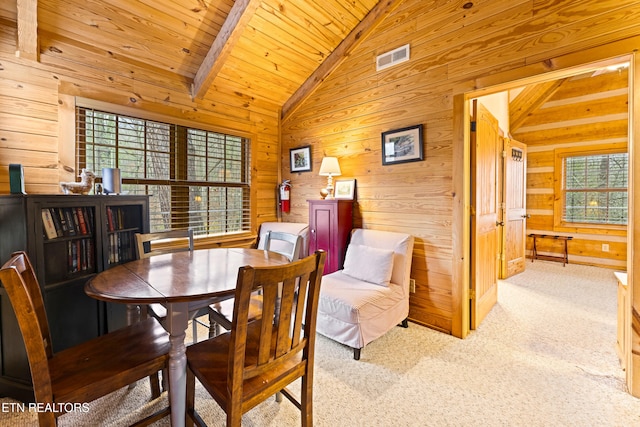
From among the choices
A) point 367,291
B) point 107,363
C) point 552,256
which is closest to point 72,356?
point 107,363

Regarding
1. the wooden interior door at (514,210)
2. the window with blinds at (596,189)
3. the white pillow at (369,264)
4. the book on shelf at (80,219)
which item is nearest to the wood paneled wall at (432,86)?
the white pillow at (369,264)

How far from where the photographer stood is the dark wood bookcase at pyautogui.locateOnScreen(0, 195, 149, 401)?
5.72 feet

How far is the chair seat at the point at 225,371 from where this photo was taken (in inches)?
44.1

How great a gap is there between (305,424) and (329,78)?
352 cm

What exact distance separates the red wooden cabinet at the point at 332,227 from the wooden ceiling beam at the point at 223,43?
5.75ft

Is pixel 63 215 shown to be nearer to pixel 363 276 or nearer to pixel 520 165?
pixel 363 276

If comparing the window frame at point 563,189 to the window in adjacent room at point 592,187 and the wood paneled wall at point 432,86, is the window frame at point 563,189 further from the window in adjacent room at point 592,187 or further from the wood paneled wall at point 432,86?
the wood paneled wall at point 432,86

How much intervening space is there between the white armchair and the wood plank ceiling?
226 centimetres

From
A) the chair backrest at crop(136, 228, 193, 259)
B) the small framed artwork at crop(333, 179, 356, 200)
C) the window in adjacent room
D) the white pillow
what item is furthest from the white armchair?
the window in adjacent room

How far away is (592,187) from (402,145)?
4834 millimetres

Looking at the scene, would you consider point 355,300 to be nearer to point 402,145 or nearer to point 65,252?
point 402,145

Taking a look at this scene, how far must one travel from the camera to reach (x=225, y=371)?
3.97 ft

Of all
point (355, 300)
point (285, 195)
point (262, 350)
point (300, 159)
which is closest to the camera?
point (262, 350)

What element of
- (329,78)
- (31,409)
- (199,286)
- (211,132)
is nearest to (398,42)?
(329,78)
